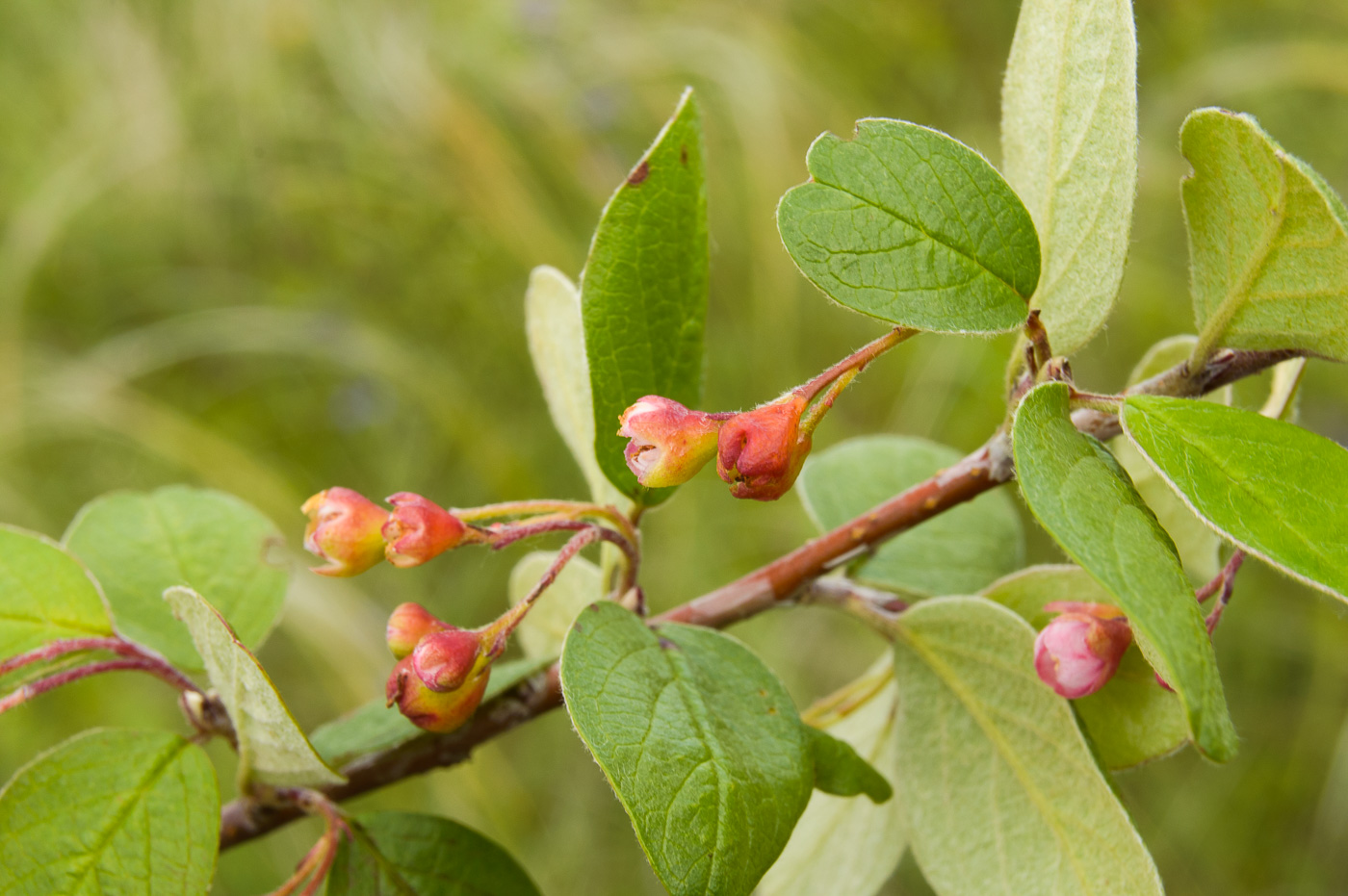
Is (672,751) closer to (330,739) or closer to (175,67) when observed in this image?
(330,739)

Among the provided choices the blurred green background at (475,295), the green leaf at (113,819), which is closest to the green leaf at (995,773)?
the green leaf at (113,819)

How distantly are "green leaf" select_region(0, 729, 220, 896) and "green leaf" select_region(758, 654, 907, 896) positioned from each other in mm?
350

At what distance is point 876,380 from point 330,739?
176cm

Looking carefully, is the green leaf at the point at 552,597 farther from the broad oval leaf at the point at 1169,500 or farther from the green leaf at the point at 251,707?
the broad oval leaf at the point at 1169,500

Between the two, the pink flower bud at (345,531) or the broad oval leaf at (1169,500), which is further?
the broad oval leaf at (1169,500)

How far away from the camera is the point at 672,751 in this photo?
0.39 m

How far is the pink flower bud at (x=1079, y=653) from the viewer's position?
1.50ft

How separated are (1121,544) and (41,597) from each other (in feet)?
1.63

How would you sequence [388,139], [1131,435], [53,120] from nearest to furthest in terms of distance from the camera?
1. [1131,435]
2. [388,139]
3. [53,120]

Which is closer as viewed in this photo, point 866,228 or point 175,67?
point 866,228

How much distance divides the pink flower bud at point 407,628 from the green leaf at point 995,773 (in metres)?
0.26

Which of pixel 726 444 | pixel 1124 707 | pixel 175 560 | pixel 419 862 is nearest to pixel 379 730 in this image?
pixel 419 862

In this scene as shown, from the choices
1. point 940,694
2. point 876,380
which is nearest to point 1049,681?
point 940,694

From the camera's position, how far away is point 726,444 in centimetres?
40
